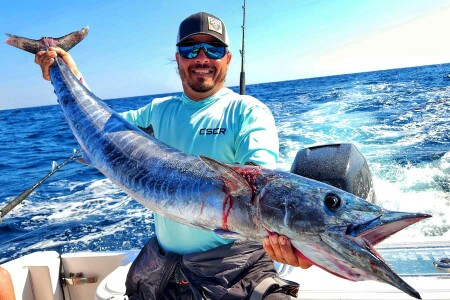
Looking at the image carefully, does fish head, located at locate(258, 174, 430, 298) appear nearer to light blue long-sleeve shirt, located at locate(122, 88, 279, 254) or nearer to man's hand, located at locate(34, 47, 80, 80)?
light blue long-sleeve shirt, located at locate(122, 88, 279, 254)

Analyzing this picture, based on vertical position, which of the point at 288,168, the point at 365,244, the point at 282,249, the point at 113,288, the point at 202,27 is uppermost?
the point at 202,27

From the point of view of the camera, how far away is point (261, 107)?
91.9 inches

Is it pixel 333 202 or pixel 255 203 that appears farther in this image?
pixel 255 203

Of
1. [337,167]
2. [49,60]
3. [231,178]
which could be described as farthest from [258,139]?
[49,60]

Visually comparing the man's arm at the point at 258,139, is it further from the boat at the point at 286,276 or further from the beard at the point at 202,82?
the boat at the point at 286,276

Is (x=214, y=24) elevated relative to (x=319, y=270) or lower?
elevated

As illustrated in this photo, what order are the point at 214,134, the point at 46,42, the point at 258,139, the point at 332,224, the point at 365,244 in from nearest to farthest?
the point at 365,244 < the point at 332,224 < the point at 258,139 < the point at 214,134 < the point at 46,42

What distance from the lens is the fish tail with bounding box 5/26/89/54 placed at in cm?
369

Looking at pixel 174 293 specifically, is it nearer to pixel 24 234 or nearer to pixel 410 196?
pixel 24 234

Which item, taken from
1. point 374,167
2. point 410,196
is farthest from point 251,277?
point 374,167

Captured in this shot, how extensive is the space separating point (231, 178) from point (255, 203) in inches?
6.2

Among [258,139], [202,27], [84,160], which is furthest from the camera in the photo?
Answer: [84,160]

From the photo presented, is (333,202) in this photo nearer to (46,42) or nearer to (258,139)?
(258,139)

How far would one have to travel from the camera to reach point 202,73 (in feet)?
8.25
